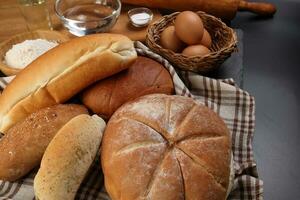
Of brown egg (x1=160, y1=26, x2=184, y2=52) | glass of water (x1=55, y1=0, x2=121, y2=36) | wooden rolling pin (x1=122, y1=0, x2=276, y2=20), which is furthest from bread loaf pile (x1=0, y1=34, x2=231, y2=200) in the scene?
wooden rolling pin (x1=122, y1=0, x2=276, y2=20)

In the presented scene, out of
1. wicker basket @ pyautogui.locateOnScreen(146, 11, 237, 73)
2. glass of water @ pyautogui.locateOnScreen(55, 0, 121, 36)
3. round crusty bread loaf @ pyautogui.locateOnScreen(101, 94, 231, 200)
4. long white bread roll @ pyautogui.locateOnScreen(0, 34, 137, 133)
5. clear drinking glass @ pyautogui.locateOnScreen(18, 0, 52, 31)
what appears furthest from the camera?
clear drinking glass @ pyautogui.locateOnScreen(18, 0, 52, 31)

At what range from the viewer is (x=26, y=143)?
715 mm

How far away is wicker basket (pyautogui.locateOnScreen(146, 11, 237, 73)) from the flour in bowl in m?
0.26

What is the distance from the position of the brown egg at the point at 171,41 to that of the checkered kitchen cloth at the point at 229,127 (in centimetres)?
7

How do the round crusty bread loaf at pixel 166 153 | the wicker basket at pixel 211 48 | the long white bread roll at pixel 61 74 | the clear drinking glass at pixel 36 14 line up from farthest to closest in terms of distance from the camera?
the clear drinking glass at pixel 36 14 → the wicker basket at pixel 211 48 → the long white bread roll at pixel 61 74 → the round crusty bread loaf at pixel 166 153

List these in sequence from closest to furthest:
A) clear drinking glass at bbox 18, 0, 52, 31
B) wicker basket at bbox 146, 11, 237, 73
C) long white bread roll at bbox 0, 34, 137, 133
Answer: long white bread roll at bbox 0, 34, 137, 133 → wicker basket at bbox 146, 11, 237, 73 → clear drinking glass at bbox 18, 0, 52, 31

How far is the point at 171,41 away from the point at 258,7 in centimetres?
39

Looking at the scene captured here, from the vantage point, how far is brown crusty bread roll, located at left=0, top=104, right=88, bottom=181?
2.33 ft

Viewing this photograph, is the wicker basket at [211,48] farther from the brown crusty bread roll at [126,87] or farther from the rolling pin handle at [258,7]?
the rolling pin handle at [258,7]

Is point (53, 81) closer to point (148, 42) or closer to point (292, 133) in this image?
point (148, 42)

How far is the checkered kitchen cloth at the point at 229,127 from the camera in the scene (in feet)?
Result: 2.36

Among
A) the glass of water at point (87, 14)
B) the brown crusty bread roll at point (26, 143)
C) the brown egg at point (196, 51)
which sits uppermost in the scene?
the glass of water at point (87, 14)

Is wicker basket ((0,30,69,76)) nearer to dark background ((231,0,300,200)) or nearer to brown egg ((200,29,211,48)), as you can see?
brown egg ((200,29,211,48))

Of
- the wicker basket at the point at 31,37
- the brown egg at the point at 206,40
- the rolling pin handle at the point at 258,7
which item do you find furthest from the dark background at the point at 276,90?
the wicker basket at the point at 31,37
